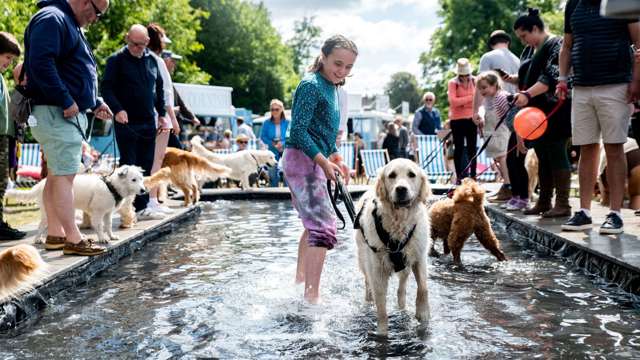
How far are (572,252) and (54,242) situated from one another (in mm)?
4736

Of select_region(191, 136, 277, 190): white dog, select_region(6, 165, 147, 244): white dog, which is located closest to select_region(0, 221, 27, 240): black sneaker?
select_region(6, 165, 147, 244): white dog

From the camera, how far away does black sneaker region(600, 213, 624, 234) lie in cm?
584

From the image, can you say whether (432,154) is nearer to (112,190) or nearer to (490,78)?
(490,78)

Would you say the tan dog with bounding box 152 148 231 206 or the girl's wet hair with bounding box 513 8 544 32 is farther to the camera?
the tan dog with bounding box 152 148 231 206

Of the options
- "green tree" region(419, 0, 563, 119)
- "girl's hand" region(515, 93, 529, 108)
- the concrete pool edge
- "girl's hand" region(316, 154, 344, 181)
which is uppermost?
"green tree" region(419, 0, 563, 119)

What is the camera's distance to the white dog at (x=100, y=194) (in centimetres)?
665

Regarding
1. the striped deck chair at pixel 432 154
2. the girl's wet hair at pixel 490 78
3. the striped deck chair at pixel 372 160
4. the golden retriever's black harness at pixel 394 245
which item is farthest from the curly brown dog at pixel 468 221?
the striped deck chair at pixel 372 160

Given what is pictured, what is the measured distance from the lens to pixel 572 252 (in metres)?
5.75

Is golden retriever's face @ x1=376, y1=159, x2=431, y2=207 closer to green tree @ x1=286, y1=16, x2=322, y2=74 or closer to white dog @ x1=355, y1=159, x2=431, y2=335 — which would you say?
white dog @ x1=355, y1=159, x2=431, y2=335

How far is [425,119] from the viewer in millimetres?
17750

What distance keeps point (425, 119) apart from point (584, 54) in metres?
11.7

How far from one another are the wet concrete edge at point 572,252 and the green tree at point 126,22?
13.6m

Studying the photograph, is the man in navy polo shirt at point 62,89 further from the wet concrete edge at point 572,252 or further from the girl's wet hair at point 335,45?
the wet concrete edge at point 572,252

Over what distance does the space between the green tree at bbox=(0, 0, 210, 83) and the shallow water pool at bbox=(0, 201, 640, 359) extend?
42.6 feet
